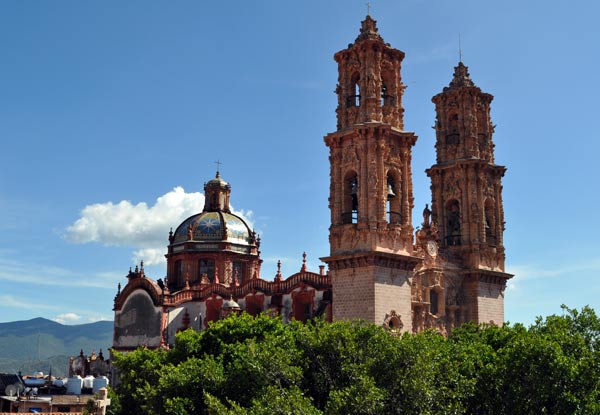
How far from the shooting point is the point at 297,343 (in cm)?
2800

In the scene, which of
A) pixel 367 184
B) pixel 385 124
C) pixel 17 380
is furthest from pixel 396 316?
pixel 17 380

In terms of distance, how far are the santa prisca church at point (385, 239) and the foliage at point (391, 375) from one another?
6.27 metres

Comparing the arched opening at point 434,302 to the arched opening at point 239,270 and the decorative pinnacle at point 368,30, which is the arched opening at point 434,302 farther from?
the arched opening at point 239,270

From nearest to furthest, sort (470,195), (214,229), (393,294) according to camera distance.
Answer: (393,294)
(470,195)
(214,229)

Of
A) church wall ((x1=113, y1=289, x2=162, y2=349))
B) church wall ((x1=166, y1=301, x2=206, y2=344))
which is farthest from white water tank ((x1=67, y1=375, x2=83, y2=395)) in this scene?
church wall ((x1=166, y1=301, x2=206, y2=344))

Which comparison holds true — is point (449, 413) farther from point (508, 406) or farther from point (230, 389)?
point (230, 389)

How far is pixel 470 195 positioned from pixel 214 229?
2472cm

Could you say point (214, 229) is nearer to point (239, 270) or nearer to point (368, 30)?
point (239, 270)

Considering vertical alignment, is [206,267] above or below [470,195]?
below

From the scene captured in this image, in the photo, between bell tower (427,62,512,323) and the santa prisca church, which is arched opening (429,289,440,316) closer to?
the santa prisca church

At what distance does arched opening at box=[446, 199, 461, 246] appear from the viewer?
47.5m

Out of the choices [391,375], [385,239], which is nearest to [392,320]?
[385,239]

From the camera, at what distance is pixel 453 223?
48219 mm

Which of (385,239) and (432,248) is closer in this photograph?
(385,239)
